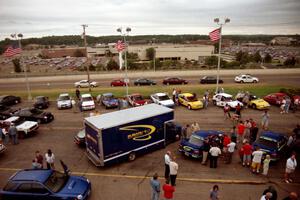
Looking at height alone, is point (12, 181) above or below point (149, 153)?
above

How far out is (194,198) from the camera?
34.0 feet

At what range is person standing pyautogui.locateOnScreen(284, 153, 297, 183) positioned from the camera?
1086 centimetres

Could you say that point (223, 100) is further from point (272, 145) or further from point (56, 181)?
point (56, 181)

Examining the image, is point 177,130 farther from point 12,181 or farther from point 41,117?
point 41,117

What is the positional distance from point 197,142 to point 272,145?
13.7 feet

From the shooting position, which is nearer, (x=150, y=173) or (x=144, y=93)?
(x=150, y=173)

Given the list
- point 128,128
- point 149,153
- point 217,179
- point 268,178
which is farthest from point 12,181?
point 268,178

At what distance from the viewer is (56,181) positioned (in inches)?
393

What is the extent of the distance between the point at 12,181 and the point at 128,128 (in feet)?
19.9

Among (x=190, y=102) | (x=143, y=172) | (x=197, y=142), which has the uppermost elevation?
(x=190, y=102)

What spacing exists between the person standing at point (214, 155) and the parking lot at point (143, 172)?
1.02 feet

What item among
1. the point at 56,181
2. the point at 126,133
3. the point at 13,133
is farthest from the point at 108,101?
the point at 56,181

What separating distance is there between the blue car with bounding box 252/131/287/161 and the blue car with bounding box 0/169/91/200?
9.82m

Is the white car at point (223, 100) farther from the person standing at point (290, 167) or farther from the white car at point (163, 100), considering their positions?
the person standing at point (290, 167)
